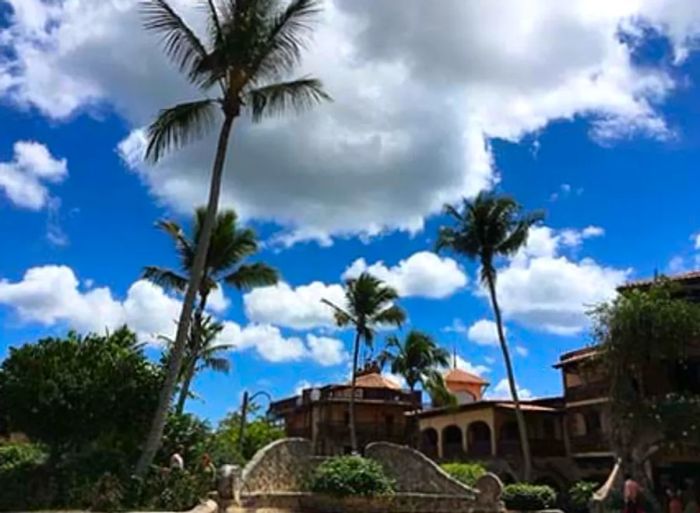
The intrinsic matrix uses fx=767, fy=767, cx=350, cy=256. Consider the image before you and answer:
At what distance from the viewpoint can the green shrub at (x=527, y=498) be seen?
26.7 meters

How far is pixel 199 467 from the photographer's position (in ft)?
72.3

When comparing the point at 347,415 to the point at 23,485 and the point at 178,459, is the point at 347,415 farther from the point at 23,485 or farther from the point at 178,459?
the point at 23,485

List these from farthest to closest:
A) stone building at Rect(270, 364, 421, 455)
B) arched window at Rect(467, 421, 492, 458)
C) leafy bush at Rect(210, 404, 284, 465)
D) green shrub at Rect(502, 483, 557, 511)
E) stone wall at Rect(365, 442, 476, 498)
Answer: leafy bush at Rect(210, 404, 284, 465) → stone building at Rect(270, 364, 421, 455) → arched window at Rect(467, 421, 492, 458) → green shrub at Rect(502, 483, 557, 511) → stone wall at Rect(365, 442, 476, 498)

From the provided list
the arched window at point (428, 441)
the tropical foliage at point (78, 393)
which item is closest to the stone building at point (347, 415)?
the arched window at point (428, 441)

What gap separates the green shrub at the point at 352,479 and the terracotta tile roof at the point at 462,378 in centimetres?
3549

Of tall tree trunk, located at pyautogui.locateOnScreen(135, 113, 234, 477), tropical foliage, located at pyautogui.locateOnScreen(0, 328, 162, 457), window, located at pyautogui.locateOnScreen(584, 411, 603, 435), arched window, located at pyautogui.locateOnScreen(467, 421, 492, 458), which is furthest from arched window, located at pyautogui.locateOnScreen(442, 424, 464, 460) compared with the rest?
tall tree trunk, located at pyautogui.locateOnScreen(135, 113, 234, 477)

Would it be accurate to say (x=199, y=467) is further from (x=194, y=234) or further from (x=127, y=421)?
(x=194, y=234)

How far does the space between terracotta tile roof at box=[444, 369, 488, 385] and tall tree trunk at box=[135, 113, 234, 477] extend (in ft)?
140

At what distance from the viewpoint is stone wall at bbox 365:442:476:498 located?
24906 mm

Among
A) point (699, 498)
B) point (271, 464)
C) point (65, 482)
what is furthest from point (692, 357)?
point (65, 482)

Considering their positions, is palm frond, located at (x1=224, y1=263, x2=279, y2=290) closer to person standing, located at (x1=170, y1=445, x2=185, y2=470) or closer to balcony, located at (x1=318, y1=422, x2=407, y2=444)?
person standing, located at (x1=170, y1=445, x2=185, y2=470)

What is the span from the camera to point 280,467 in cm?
2586

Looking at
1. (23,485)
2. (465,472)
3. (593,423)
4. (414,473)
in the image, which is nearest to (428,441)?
(593,423)

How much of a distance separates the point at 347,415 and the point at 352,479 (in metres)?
25.4
